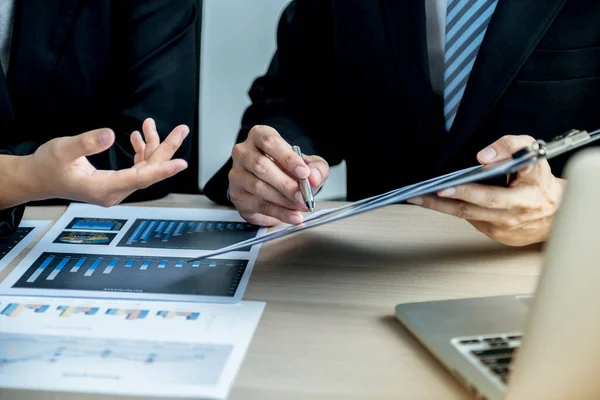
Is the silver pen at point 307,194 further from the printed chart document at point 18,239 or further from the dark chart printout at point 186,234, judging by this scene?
the printed chart document at point 18,239

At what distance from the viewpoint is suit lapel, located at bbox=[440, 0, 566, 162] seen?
1.25 meters

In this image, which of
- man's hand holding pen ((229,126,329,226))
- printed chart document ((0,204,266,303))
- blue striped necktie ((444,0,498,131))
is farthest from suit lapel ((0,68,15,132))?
blue striped necktie ((444,0,498,131))

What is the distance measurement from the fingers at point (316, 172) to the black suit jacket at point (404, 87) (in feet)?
0.69

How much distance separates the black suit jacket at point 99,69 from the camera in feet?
4.66

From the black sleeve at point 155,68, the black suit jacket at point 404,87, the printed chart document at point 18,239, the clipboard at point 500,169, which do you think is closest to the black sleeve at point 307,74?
the black suit jacket at point 404,87

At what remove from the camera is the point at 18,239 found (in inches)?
42.1

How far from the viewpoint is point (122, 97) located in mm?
1466

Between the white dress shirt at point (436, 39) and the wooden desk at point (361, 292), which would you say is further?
the white dress shirt at point (436, 39)

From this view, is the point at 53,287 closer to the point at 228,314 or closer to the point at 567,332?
the point at 228,314

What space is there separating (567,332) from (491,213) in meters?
0.42

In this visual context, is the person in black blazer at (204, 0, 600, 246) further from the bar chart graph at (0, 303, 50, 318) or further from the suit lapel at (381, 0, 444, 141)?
the bar chart graph at (0, 303, 50, 318)

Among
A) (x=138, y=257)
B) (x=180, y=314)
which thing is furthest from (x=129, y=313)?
(x=138, y=257)

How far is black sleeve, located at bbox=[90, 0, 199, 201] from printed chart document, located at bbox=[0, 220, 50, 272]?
0.31 metres

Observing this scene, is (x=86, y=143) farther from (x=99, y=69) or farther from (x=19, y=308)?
(x=99, y=69)
